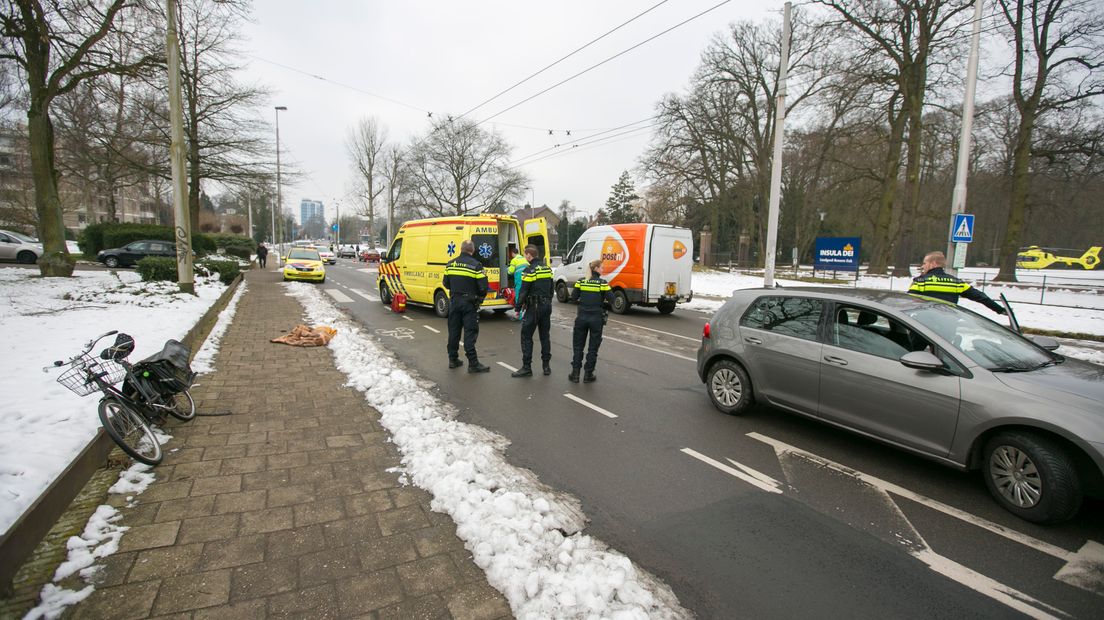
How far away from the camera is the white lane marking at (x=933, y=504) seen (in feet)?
10.7

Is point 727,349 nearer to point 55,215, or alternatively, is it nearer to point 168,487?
point 168,487

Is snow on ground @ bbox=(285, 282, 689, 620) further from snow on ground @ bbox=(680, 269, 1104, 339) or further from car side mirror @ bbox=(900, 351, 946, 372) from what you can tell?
snow on ground @ bbox=(680, 269, 1104, 339)

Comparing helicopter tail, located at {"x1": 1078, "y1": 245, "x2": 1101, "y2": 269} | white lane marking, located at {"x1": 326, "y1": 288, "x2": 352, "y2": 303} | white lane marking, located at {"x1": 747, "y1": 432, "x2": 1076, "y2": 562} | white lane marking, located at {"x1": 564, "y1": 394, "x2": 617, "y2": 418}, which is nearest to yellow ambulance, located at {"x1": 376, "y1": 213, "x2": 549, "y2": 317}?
white lane marking, located at {"x1": 326, "y1": 288, "x2": 352, "y2": 303}

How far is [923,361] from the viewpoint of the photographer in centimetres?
402

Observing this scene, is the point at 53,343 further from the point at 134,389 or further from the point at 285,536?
the point at 285,536

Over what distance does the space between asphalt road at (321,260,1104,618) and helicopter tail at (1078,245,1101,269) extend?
4626cm

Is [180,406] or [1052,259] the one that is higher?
[1052,259]

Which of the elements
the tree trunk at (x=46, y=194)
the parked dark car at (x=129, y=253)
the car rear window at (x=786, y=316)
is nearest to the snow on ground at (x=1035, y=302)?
the car rear window at (x=786, y=316)

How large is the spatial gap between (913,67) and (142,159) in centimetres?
3357

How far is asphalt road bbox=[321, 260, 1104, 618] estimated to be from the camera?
282cm

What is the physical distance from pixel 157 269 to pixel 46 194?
3870 millimetres

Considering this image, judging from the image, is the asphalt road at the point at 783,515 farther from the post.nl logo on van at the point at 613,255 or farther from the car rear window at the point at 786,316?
the post.nl logo on van at the point at 613,255

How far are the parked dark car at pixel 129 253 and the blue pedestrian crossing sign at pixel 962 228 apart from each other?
30628mm

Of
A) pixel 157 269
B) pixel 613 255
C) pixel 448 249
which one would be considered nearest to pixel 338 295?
pixel 157 269
